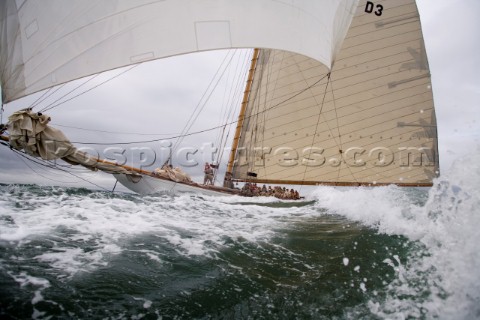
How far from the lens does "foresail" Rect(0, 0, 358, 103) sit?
283cm

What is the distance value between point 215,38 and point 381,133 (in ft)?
47.1

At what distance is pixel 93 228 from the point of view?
483 cm

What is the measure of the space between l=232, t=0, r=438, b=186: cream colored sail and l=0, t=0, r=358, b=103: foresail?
1208 centimetres

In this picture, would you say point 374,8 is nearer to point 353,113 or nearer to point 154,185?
point 353,113

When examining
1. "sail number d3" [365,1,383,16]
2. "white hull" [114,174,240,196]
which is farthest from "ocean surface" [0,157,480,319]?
"sail number d3" [365,1,383,16]

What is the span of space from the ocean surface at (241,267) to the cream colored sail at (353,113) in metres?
10.1

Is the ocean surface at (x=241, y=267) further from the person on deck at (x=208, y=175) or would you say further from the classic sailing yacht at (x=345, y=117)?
the person on deck at (x=208, y=175)

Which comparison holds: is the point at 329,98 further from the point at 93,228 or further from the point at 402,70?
the point at 93,228

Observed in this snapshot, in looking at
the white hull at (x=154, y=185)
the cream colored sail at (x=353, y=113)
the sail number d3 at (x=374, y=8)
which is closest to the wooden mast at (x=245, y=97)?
the cream colored sail at (x=353, y=113)

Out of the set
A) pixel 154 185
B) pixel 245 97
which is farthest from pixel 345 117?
pixel 154 185

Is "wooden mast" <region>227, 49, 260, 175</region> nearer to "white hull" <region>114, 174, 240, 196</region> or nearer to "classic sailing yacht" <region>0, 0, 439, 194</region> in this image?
"classic sailing yacht" <region>0, 0, 439, 194</region>

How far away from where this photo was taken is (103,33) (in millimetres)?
2869

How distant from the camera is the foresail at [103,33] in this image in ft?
9.30

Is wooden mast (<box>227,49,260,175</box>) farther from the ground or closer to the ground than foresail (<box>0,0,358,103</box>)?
farther from the ground
